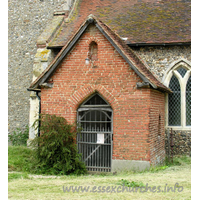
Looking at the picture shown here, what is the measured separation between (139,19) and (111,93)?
5647 millimetres

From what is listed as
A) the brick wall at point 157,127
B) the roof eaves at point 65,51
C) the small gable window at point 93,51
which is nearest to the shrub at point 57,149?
the roof eaves at point 65,51

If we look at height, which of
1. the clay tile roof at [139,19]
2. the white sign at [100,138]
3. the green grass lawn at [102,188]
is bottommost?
the green grass lawn at [102,188]

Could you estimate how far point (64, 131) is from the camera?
9258 millimetres

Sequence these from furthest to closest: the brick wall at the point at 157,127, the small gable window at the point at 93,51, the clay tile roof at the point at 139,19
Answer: the clay tile roof at the point at 139,19
the small gable window at the point at 93,51
the brick wall at the point at 157,127

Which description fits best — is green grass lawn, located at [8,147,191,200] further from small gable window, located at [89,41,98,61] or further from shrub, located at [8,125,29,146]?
shrub, located at [8,125,29,146]

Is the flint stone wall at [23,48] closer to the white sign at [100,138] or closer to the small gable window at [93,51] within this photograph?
the small gable window at [93,51]

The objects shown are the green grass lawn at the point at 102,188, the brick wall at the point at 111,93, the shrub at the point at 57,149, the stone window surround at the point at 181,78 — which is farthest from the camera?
the stone window surround at the point at 181,78

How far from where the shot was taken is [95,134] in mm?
9906

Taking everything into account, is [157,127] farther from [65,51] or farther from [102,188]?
[65,51]

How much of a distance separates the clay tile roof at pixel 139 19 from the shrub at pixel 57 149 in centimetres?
470

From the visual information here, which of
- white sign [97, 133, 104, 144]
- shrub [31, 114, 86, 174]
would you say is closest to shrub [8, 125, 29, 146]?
shrub [31, 114, 86, 174]

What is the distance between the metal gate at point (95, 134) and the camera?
9.73 meters

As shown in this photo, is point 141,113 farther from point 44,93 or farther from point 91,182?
point 44,93

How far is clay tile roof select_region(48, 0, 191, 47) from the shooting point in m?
11.9
